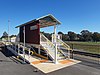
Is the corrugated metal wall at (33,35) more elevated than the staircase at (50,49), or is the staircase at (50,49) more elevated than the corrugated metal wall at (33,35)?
the corrugated metal wall at (33,35)

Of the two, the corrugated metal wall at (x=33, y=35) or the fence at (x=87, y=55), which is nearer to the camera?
the fence at (x=87, y=55)

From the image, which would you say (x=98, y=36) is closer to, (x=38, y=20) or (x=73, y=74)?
(x=38, y=20)

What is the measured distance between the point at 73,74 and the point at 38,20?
888cm

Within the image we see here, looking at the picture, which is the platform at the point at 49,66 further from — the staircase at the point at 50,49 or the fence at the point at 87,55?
the fence at the point at 87,55

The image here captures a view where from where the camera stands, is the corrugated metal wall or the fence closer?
the fence

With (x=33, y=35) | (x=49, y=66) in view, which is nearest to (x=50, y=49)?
(x=33, y=35)

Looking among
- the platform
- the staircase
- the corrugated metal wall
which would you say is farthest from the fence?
the corrugated metal wall

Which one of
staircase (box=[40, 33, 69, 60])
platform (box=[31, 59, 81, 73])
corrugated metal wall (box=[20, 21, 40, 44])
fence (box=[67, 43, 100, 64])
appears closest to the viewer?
platform (box=[31, 59, 81, 73])

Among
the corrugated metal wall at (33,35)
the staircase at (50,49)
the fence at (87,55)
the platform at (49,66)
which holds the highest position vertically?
the corrugated metal wall at (33,35)

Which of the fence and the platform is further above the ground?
the fence

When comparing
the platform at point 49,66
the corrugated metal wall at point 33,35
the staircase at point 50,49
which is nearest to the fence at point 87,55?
the staircase at point 50,49

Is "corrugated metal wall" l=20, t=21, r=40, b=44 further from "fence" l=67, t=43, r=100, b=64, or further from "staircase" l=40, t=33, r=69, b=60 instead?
"fence" l=67, t=43, r=100, b=64

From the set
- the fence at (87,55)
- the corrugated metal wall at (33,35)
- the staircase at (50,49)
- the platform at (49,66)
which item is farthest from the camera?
the corrugated metal wall at (33,35)

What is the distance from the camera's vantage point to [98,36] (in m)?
97.3
